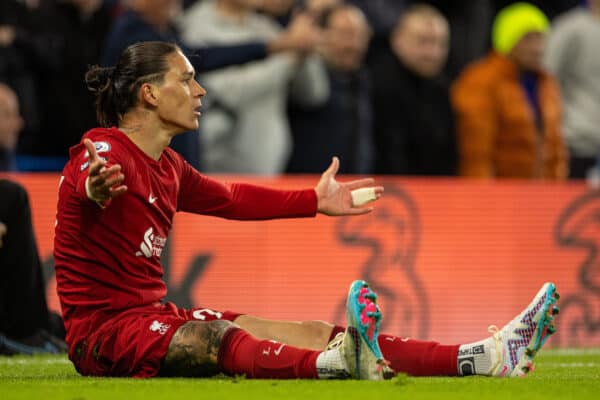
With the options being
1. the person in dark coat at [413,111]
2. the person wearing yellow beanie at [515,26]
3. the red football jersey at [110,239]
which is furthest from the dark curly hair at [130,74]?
the person wearing yellow beanie at [515,26]

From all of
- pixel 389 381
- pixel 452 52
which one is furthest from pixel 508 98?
pixel 389 381

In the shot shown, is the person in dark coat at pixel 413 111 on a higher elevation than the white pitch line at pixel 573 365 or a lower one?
higher

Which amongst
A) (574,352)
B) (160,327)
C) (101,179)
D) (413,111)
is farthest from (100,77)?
(413,111)

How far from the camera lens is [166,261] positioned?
8688mm

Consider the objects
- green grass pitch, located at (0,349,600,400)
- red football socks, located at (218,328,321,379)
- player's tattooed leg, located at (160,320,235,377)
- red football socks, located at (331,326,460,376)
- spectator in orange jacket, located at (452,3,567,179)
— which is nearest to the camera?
green grass pitch, located at (0,349,600,400)

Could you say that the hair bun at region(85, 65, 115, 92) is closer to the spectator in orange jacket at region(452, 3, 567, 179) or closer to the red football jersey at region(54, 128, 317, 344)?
the red football jersey at region(54, 128, 317, 344)

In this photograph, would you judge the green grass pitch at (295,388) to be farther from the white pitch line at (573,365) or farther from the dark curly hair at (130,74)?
the dark curly hair at (130,74)

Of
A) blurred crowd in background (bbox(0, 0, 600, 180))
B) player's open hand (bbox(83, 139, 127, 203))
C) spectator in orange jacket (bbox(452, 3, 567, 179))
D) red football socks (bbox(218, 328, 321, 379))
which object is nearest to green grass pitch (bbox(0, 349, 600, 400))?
red football socks (bbox(218, 328, 321, 379))

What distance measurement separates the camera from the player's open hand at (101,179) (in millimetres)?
4910

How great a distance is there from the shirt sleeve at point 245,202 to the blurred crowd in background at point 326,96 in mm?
3456

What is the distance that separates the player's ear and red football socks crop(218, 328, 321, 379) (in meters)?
1.15

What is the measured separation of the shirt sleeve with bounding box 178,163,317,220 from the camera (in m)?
6.02

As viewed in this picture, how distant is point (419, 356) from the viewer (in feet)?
17.6

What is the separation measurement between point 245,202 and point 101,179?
1267mm
